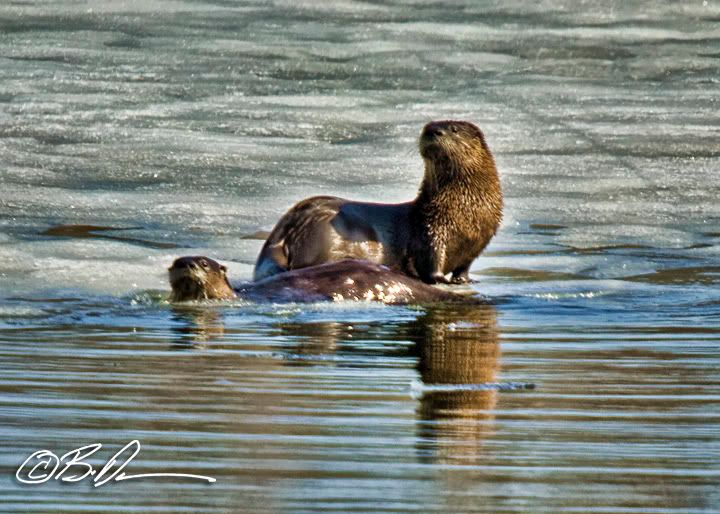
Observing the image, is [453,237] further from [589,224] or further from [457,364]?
[457,364]

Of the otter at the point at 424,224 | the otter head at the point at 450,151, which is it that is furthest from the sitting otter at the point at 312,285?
the otter head at the point at 450,151

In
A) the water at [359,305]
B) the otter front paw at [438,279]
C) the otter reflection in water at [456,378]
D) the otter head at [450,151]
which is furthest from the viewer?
the otter head at [450,151]

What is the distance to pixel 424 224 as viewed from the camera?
31.3ft

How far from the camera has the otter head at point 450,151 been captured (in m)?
9.70

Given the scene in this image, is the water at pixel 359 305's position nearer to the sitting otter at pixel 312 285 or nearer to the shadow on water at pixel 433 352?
the shadow on water at pixel 433 352

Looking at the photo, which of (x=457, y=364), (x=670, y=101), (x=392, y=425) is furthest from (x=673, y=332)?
(x=670, y=101)

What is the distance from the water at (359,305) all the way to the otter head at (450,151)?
1.91 ft

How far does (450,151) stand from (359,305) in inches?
83.4

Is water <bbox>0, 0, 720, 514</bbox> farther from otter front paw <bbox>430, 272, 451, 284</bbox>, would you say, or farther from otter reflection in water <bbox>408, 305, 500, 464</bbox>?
otter front paw <bbox>430, 272, 451, 284</bbox>

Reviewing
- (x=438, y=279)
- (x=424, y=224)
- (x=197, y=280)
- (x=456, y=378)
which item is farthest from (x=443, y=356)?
(x=424, y=224)

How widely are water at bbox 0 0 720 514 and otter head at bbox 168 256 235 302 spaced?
0.17 meters

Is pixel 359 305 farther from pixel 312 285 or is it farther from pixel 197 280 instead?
pixel 197 280

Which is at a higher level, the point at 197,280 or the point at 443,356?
the point at 443,356

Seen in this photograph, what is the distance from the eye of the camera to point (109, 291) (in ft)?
27.3
